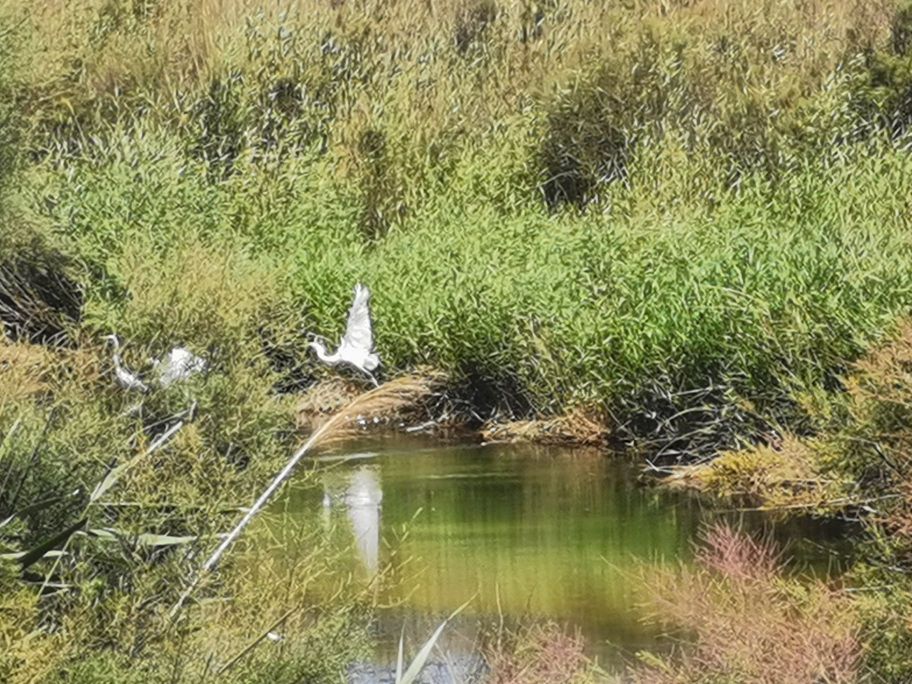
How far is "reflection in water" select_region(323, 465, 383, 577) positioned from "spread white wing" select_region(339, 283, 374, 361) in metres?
1.12

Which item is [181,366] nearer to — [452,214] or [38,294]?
[38,294]

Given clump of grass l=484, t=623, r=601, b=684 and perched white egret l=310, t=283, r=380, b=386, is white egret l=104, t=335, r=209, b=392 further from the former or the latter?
clump of grass l=484, t=623, r=601, b=684

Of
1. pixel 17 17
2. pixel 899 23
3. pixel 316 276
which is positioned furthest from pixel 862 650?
pixel 899 23

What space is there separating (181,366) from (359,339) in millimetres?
3626

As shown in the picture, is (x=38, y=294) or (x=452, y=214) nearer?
(x=38, y=294)

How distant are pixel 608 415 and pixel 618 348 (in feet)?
2.45

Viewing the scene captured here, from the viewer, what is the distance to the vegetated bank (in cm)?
1634

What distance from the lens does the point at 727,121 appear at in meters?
26.1

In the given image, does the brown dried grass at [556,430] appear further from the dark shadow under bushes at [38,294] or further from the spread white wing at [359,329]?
the dark shadow under bushes at [38,294]

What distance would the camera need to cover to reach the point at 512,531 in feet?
55.6

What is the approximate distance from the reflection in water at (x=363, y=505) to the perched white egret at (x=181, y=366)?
1.67 m

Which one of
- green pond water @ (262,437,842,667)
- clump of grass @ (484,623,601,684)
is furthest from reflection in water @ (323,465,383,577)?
clump of grass @ (484,623,601,684)

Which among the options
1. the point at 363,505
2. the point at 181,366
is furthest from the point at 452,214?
the point at 181,366

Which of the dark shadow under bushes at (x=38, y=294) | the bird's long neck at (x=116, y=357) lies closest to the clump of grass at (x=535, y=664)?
the bird's long neck at (x=116, y=357)
